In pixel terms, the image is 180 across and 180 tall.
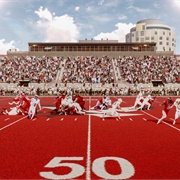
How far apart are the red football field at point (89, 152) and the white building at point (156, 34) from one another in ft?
409

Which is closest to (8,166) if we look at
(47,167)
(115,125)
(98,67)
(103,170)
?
(47,167)

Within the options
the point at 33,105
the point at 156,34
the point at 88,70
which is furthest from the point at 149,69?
the point at 156,34

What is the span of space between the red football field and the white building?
124801mm

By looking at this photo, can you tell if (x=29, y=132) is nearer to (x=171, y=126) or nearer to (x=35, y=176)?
(x=35, y=176)

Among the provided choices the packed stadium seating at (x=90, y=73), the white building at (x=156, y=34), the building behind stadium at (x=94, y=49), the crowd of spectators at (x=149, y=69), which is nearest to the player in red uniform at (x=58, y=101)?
the packed stadium seating at (x=90, y=73)

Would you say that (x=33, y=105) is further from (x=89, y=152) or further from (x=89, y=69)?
(x=89, y=69)

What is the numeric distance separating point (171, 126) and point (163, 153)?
5535mm

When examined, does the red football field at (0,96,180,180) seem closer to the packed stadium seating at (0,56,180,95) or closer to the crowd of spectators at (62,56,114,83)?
the packed stadium seating at (0,56,180,95)

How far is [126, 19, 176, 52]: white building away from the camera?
5187 inches

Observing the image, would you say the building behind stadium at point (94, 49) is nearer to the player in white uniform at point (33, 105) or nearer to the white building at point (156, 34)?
the player in white uniform at point (33, 105)

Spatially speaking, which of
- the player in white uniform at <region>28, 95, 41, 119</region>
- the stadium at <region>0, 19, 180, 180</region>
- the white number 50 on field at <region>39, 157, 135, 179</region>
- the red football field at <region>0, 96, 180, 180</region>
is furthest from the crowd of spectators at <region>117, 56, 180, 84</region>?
the white number 50 on field at <region>39, 157, 135, 179</region>

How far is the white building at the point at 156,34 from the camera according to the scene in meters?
132

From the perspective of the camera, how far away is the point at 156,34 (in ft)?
432

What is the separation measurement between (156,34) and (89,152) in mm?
131253
